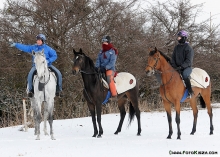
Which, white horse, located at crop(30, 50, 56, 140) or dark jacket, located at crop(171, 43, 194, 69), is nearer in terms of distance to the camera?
white horse, located at crop(30, 50, 56, 140)

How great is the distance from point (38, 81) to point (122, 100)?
9.25ft

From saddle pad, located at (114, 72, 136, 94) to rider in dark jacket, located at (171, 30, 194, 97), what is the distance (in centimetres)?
126

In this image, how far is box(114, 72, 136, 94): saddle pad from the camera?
993 centimetres

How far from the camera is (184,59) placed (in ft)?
31.0

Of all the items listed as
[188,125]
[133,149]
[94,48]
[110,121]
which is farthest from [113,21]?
[133,149]

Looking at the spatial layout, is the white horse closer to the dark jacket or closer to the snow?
the snow

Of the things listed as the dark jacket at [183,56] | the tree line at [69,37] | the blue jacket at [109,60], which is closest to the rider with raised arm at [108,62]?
the blue jacket at [109,60]

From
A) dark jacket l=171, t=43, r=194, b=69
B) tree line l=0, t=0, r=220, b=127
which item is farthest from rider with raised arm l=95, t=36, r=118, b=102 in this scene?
tree line l=0, t=0, r=220, b=127

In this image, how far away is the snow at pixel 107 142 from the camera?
7035 mm

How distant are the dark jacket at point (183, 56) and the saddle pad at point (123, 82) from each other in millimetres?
1261

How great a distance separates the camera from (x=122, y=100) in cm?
1077

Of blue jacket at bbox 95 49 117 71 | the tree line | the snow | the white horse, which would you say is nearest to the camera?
the snow

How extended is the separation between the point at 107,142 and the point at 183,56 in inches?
116

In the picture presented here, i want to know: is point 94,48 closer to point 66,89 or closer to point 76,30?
point 76,30
